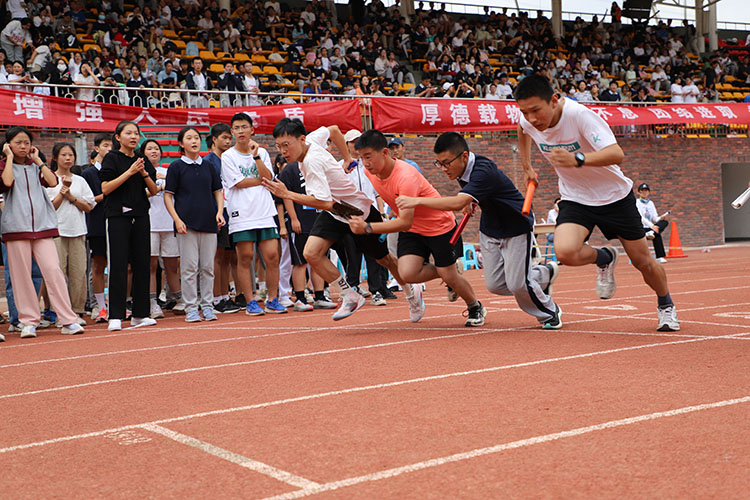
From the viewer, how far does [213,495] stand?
8.81 feet

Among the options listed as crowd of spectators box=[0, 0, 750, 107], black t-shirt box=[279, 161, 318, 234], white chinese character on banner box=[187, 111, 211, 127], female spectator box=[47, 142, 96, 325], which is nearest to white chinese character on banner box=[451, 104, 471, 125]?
crowd of spectators box=[0, 0, 750, 107]

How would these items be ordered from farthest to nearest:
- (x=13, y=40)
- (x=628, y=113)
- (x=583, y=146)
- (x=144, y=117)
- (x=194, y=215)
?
1. (x=628, y=113)
2. (x=13, y=40)
3. (x=144, y=117)
4. (x=194, y=215)
5. (x=583, y=146)

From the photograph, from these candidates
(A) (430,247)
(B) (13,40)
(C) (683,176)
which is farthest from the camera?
(C) (683,176)

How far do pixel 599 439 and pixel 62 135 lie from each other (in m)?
13.3

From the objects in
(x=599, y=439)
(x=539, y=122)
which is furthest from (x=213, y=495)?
(x=539, y=122)

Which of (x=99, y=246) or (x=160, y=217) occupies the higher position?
(x=160, y=217)

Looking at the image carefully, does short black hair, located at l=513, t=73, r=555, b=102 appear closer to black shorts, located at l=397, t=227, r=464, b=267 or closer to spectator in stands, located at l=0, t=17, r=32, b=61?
black shorts, located at l=397, t=227, r=464, b=267

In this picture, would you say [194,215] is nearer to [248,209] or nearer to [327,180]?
[248,209]

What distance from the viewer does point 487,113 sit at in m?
19.5

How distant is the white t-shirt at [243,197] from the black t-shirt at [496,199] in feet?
10.00

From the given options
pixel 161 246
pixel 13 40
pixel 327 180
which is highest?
pixel 13 40

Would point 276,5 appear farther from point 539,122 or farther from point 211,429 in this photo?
point 211,429

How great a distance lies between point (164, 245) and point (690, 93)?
2167 centimetres

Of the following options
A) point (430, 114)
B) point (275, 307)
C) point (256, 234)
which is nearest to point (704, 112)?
point (430, 114)
